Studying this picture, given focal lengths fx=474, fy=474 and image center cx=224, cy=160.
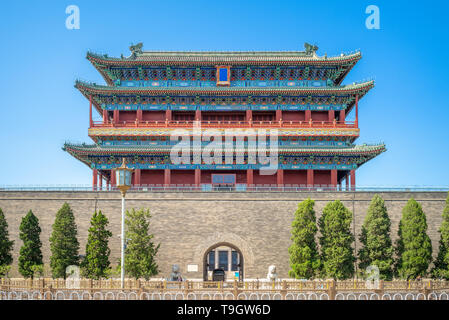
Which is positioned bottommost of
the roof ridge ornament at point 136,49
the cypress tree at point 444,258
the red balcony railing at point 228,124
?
the cypress tree at point 444,258

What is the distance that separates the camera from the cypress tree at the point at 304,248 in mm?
25125

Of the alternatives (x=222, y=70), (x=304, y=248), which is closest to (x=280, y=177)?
(x=222, y=70)

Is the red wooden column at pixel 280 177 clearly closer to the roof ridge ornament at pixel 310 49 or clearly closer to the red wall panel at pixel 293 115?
the red wall panel at pixel 293 115

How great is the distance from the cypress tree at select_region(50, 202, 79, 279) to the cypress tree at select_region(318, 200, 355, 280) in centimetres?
1381

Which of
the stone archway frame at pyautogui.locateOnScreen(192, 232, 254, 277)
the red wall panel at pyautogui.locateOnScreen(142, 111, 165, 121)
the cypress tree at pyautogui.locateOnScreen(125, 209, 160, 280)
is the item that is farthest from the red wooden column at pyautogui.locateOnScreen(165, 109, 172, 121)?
the cypress tree at pyautogui.locateOnScreen(125, 209, 160, 280)

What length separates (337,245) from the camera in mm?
25266

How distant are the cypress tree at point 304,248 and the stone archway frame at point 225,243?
14.8 ft

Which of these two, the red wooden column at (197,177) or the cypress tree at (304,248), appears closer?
the cypress tree at (304,248)

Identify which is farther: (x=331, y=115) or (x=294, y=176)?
(x=331, y=115)

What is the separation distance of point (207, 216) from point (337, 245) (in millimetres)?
8936

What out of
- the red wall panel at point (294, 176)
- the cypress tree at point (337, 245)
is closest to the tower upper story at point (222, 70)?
the red wall panel at point (294, 176)

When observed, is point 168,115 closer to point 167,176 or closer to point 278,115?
point 167,176
